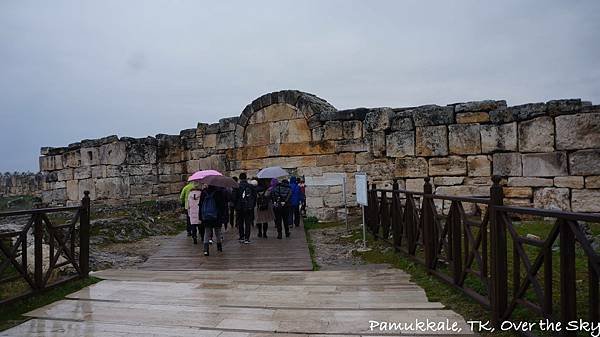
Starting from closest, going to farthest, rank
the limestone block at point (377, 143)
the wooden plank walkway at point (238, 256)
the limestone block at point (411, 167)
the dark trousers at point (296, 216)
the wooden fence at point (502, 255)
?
the wooden fence at point (502, 255) → the wooden plank walkway at point (238, 256) → the limestone block at point (411, 167) → the limestone block at point (377, 143) → the dark trousers at point (296, 216)

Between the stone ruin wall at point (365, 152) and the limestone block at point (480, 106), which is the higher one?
the limestone block at point (480, 106)

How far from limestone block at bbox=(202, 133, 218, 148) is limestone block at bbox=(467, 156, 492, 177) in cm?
822

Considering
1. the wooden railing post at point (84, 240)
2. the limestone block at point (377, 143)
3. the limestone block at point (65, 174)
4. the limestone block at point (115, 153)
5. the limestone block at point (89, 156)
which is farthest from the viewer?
the limestone block at point (65, 174)

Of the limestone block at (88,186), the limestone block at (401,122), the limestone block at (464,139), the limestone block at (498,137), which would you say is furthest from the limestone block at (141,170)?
the limestone block at (498,137)

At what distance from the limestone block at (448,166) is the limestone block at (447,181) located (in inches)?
3.8

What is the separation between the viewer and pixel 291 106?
14.0m

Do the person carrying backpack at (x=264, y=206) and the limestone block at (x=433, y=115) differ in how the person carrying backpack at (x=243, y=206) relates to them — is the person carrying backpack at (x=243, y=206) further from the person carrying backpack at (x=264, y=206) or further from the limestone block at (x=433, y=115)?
the limestone block at (x=433, y=115)

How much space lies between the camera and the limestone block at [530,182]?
9.93 m

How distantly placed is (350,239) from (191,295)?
4.97 metres

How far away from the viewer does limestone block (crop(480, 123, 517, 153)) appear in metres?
10.3

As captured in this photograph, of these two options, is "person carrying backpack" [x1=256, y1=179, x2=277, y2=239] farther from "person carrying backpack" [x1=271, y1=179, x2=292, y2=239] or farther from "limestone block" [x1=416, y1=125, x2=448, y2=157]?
"limestone block" [x1=416, y1=125, x2=448, y2=157]

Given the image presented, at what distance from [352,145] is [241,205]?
418 centimetres

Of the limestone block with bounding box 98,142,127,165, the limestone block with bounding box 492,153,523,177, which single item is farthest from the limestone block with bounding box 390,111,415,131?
the limestone block with bounding box 98,142,127,165

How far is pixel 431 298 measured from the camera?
5465 mm
